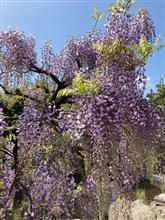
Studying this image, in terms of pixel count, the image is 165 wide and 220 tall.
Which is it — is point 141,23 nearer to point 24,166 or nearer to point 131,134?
point 131,134

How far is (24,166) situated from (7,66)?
3603mm

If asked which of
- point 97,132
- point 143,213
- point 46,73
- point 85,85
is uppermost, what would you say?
point 46,73

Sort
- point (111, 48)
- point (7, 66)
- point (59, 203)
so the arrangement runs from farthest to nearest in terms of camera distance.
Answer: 1. point (7, 66)
2. point (59, 203)
3. point (111, 48)

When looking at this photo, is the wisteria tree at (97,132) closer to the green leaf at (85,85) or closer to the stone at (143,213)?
the green leaf at (85,85)

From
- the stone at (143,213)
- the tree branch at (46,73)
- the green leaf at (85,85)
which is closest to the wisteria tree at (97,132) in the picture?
the green leaf at (85,85)

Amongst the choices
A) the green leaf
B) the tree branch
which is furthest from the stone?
the green leaf

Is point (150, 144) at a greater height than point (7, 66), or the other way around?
point (7, 66)

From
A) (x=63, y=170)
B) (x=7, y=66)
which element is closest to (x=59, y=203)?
(x=63, y=170)

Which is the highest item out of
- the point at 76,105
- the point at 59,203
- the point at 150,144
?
the point at 76,105

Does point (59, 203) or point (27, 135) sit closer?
point (27, 135)

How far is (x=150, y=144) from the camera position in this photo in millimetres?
6551

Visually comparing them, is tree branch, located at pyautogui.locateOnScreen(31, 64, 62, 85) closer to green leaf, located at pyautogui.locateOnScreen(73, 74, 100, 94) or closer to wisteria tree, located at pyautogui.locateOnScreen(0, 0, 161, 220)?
wisteria tree, located at pyautogui.locateOnScreen(0, 0, 161, 220)

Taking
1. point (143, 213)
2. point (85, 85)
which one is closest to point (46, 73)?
point (143, 213)

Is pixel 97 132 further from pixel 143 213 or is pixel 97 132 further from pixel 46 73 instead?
pixel 46 73
